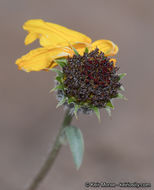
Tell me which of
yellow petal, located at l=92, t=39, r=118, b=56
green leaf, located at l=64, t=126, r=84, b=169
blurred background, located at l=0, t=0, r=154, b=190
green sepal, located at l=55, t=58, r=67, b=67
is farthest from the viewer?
blurred background, located at l=0, t=0, r=154, b=190

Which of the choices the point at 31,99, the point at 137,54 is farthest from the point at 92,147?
the point at 137,54

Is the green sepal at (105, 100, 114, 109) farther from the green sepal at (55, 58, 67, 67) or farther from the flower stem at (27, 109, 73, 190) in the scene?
the green sepal at (55, 58, 67, 67)

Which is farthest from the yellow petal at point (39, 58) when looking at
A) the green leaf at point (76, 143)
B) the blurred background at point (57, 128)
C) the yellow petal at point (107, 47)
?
the blurred background at point (57, 128)

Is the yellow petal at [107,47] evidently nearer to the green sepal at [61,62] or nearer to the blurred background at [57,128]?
the green sepal at [61,62]

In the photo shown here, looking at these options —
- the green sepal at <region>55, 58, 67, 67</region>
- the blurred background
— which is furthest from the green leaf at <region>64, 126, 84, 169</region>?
the blurred background

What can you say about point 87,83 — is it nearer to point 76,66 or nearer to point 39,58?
point 76,66

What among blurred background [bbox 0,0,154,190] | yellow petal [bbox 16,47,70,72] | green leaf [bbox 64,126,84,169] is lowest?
green leaf [bbox 64,126,84,169]

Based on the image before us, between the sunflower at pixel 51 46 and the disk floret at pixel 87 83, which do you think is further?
the sunflower at pixel 51 46

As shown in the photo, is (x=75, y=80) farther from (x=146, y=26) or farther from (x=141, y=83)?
(x=146, y=26)

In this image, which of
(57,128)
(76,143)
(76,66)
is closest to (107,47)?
(76,66)

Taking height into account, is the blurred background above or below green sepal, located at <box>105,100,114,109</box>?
above
